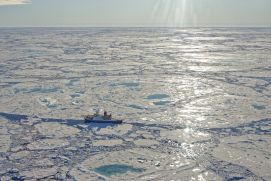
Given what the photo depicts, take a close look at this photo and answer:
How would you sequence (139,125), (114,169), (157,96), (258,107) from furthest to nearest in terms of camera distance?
(157,96) → (258,107) → (139,125) → (114,169)

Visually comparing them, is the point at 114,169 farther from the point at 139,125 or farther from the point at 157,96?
the point at 157,96

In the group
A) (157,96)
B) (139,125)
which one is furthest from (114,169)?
(157,96)

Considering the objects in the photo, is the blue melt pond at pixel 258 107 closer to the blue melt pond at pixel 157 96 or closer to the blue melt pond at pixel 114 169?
the blue melt pond at pixel 157 96

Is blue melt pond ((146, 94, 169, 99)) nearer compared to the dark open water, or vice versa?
the dark open water

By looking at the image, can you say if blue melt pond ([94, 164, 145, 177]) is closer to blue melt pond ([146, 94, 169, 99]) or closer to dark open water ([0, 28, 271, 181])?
dark open water ([0, 28, 271, 181])

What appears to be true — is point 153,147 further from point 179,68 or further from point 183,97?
point 179,68

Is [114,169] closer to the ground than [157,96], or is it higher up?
closer to the ground

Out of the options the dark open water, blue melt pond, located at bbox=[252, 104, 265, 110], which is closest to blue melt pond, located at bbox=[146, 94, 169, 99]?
the dark open water

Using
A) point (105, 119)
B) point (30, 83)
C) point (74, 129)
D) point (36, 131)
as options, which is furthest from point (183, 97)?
point (30, 83)

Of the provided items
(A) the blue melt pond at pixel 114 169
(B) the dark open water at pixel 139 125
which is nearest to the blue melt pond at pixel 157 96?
(B) the dark open water at pixel 139 125
